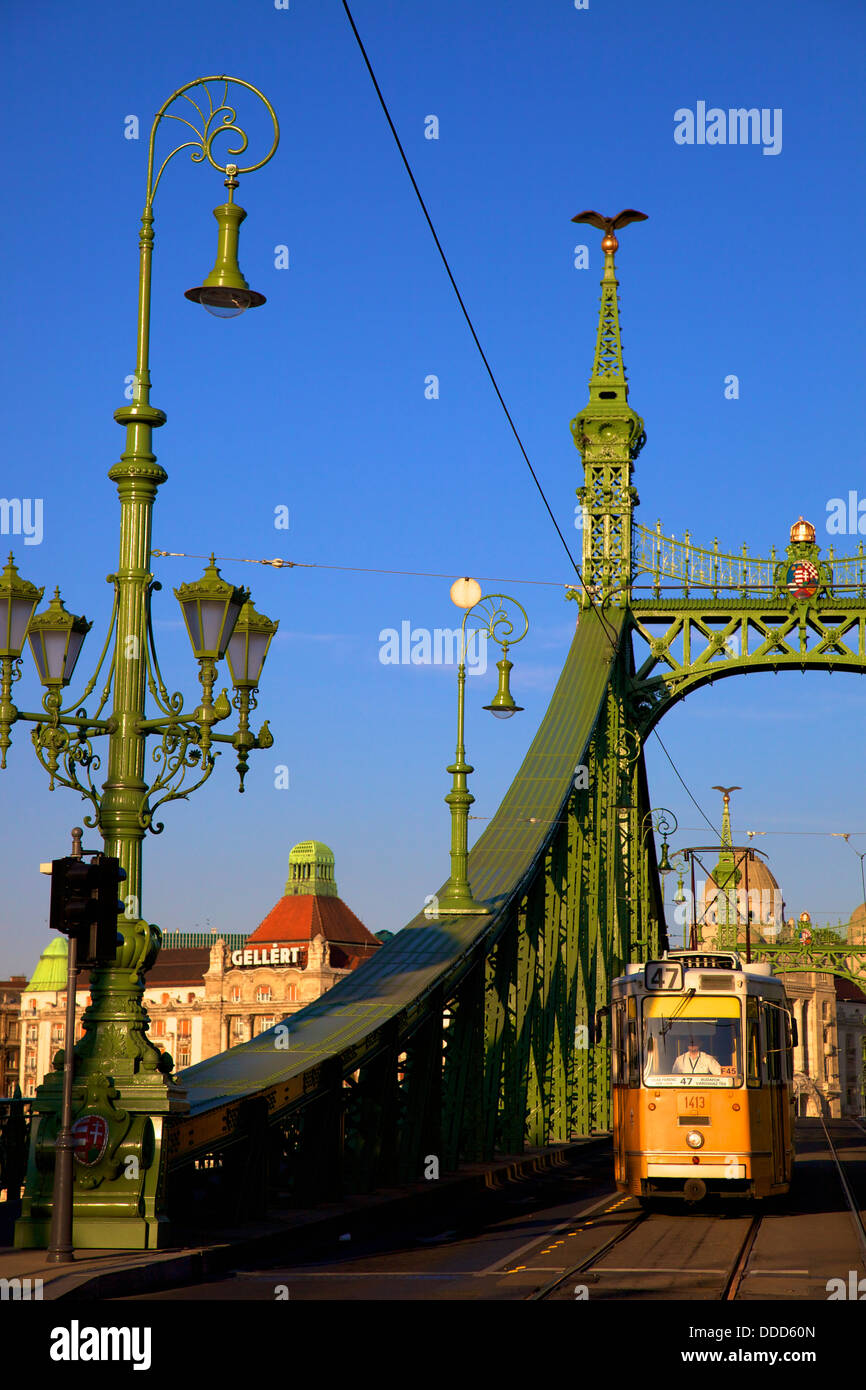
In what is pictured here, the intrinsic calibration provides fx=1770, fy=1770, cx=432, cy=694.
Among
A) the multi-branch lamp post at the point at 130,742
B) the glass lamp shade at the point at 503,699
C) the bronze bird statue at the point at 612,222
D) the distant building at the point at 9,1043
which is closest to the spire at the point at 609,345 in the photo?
the bronze bird statue at the point at 612,222

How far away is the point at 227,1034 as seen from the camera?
484ft

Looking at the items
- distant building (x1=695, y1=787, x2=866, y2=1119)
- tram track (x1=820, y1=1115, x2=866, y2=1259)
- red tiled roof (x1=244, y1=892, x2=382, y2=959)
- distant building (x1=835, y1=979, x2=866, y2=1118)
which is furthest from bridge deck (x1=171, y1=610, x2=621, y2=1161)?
distant building (x1=835, y1=979, x2=866, y2=1118)

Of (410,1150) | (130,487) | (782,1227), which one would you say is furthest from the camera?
(410,1150)

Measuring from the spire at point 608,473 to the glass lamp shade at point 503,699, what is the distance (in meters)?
12.2

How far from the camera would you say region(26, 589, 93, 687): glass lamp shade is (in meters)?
15.1

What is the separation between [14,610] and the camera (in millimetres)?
14984

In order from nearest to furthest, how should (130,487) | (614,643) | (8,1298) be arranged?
(8,1298), (130,487), (614,643)

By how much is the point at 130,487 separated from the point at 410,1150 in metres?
10.5

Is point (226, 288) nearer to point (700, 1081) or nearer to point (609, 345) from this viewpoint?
point (700, 1081)

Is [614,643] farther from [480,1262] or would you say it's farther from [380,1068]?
[480,1262]

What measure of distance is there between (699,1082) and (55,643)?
10565 millimetres

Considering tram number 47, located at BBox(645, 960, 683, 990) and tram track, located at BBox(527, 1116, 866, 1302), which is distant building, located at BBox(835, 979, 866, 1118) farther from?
tram number 47, located at BBox(645, 960, 683, 990)

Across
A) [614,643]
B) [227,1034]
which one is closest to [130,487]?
[614,643]
